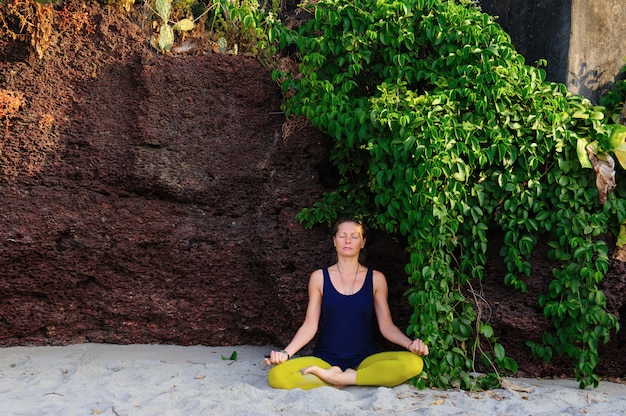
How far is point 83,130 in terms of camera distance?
479 cm

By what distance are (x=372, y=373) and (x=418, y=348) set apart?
12.2 inches

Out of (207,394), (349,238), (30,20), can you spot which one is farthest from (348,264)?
(30,20)

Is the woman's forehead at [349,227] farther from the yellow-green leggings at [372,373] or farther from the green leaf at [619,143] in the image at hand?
the green leaf at [619,143]

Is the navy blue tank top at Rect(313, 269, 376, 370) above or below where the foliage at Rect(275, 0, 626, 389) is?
below

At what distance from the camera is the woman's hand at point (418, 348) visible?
397 centimetres

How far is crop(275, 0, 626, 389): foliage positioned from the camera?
4141mm

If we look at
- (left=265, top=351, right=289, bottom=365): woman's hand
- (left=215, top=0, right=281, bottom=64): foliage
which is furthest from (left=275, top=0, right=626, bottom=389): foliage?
(left=265, top=351, right=289, bottom=365): woman's hand

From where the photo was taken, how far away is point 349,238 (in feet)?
14.1

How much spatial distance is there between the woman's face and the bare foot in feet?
2.47

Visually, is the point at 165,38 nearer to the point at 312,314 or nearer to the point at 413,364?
the point at 312,314

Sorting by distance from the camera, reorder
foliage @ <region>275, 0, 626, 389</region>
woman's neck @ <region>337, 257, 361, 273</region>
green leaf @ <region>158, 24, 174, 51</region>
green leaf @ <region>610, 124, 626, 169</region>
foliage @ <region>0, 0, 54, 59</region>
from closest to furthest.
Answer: foliage @ <region>275, 0, 626, 389</region>, green leaf @ <region>610, 124, 626, 169</region>, woman's neck @ <region>337, 257, 361, 273</region>, foliage @ <region>0, 0, 54, 59</region>, green leaf @ <region>158, 24, 174, 51</region>

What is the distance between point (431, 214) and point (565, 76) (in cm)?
173

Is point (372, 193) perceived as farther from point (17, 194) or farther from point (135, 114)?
point (17, 194)

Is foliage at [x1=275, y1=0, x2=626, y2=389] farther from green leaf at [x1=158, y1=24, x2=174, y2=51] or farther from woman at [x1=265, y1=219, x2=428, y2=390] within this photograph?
green leaf at [x1=158, y1=24, x2=174, y2=51]
